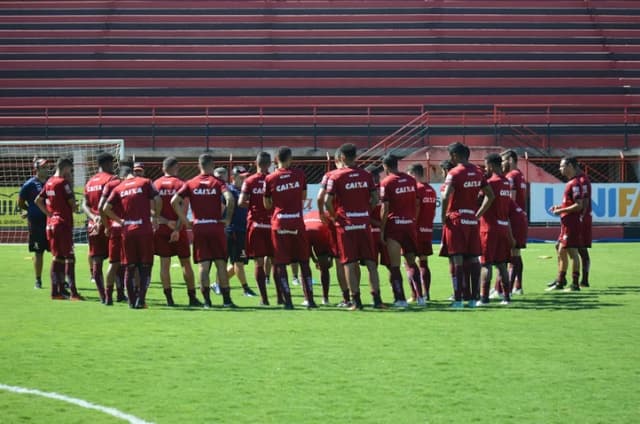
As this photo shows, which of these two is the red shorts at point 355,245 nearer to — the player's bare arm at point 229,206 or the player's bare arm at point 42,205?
the player's bare arm at point 229,206

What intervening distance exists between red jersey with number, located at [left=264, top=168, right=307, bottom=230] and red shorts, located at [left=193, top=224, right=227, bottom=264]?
0.72m

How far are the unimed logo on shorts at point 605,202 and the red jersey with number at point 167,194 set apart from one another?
18771mm

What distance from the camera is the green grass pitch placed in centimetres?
748

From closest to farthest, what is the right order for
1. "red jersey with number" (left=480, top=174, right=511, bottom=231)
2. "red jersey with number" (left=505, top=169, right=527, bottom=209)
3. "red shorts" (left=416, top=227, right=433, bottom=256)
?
"red jersey with number" (left=480, top=174, right=511, bottom=231) < "red shorts" (left=416, top=227, right=433, bottom=256) < "red jersey with number" (left=505, top=169, right=527, bottom=209)

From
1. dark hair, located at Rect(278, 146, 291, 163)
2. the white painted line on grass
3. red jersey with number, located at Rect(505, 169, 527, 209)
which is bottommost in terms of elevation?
the white painted line on grass

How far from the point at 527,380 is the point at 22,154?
2652cm

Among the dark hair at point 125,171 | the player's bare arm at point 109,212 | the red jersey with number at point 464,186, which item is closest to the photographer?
the red jersey with number at point 464,186

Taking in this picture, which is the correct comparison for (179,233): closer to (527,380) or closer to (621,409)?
(527,380)

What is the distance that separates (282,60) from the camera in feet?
131

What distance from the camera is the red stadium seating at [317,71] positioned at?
3600 centimetres

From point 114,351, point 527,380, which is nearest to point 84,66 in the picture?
point 114,351

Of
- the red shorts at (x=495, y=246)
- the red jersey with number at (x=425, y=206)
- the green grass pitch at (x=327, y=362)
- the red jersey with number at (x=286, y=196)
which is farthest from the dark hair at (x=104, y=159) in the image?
the red shorts at (x=495, y=246)

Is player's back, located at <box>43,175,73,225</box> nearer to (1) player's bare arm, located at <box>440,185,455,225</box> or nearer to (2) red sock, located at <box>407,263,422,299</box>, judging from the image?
(2) red sock, located at <box>407,263,422,299</box>

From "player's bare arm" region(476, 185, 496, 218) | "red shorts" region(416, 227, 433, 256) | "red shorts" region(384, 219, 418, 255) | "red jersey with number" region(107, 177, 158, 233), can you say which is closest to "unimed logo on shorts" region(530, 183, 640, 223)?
"red shorts" region(416, 227, 433, 256)
